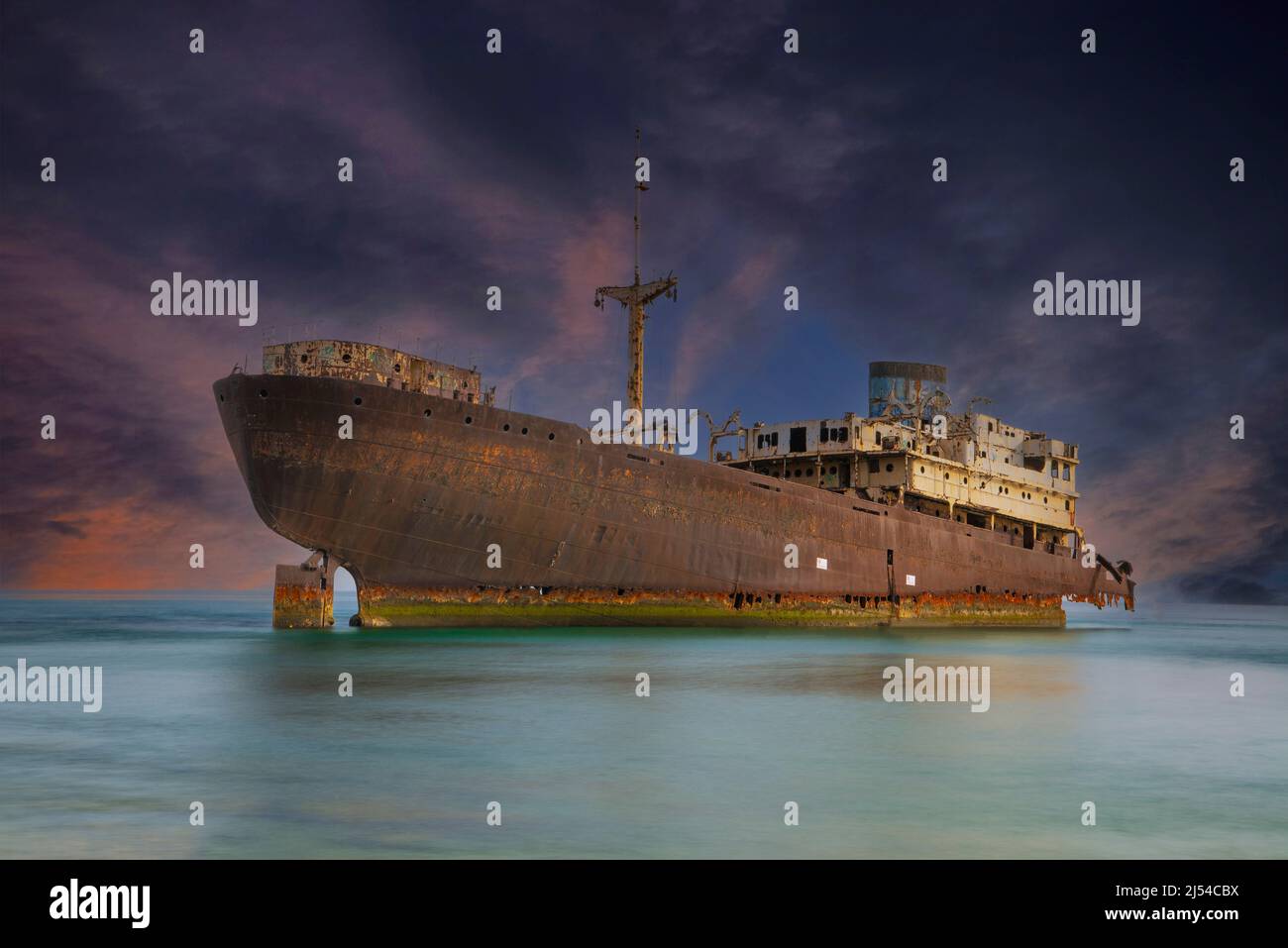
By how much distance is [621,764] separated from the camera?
1019 cm

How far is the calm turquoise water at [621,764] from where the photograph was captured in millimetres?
7461

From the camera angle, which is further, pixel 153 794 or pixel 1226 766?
pixel 1226 766

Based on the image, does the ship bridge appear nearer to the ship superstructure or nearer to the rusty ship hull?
the ship superstructure

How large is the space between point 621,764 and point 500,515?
1502 centimetres

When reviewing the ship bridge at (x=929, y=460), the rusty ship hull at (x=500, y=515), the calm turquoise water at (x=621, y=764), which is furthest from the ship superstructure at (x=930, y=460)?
the calm turquoise water at (x=621, y=764)

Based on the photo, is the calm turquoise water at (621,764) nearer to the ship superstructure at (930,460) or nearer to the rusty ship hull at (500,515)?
the rusty ship hull at (500,515)

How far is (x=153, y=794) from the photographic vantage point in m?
8.74

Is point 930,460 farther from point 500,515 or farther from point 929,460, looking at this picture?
point 500,515

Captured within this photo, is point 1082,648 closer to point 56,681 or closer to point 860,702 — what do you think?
point 860,702

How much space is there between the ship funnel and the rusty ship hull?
11.9 m

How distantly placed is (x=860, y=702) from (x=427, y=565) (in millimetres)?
13154

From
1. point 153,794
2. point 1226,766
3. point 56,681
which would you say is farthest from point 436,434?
point 1226,766

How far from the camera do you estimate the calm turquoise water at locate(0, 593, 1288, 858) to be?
746 centimetres

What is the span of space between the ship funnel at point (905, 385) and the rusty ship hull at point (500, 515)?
11.9 meters
